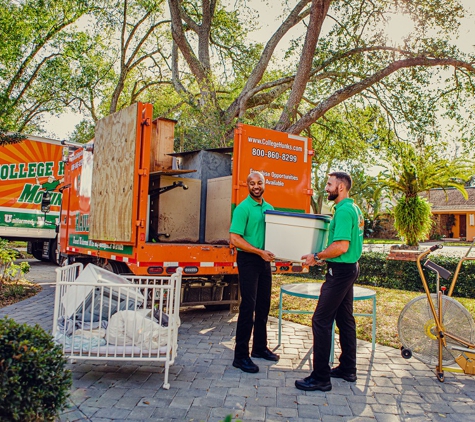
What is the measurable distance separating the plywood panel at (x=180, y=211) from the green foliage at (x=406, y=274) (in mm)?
6185

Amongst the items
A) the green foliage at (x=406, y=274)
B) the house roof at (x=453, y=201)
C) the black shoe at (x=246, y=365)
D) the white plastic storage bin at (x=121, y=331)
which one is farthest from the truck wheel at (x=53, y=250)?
the house roof at (x=453, y=201)

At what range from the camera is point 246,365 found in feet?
14.4

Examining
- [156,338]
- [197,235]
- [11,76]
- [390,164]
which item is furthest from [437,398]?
[11,76]

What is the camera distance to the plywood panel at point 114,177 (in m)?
5.57

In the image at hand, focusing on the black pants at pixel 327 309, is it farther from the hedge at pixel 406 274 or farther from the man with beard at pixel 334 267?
the hedge at pixel 406 274

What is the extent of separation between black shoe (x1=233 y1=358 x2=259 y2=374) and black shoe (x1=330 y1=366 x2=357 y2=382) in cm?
76

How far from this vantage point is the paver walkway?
3396mm

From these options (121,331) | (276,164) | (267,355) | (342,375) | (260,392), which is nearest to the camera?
(260,392)

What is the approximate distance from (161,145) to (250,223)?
8.35 ft

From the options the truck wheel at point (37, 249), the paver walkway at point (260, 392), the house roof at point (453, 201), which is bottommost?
the paver walkway at point (260, 392)

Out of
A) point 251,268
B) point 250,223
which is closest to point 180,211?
point 250,223

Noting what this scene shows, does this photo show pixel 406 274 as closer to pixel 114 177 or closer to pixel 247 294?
pixel 247 294

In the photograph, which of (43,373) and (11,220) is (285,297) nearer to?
(43,373)

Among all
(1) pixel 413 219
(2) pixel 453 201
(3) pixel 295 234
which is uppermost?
(2) pixel 453 201
